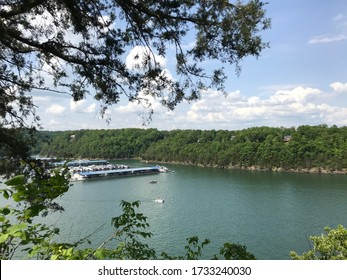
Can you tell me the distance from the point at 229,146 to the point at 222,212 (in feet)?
116

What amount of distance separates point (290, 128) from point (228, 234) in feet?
154

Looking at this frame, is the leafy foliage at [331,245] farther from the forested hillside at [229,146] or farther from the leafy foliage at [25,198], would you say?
the forested hillside at [229,146]

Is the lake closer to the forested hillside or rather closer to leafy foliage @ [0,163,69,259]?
leafy foliage @ [0,163,69,259]

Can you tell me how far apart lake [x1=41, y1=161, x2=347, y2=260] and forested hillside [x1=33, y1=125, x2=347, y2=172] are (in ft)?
46.4

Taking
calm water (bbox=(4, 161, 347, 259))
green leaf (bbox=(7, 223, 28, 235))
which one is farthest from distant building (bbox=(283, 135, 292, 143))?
green leaf (bbox=(7, 223, 28, 235))

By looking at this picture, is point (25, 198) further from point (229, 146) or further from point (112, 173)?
point (229, 146)

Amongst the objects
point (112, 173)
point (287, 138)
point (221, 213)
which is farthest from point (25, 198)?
point (287, 138)

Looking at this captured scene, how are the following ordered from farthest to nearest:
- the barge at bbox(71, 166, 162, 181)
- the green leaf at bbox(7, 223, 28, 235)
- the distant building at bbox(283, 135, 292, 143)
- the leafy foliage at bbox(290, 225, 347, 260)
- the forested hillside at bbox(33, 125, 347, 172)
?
the distant building at bbox(283, 135, 292, 143)
the forested hillside at bbox(33, 125, 347, 172)
the barge at bbox(71, 166, 162, 181)
the leafy foliage at bbox(290, 225, 347, 260)
the green leaf at bbox(7, 223, 28, 235)

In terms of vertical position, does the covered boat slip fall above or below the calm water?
above

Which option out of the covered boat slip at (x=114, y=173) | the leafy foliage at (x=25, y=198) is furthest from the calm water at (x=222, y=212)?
the leafy foliage at (x=25, y=198)

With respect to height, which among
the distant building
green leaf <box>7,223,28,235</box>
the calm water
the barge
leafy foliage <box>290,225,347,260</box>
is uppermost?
the distant building

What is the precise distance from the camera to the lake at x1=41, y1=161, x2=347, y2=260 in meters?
13.2

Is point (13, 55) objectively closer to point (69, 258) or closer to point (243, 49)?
point (243, 49)

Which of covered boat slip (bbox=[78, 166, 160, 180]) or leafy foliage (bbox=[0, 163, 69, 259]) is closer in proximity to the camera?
leafy foliage (bbox=[0, 163, 69, 259])
